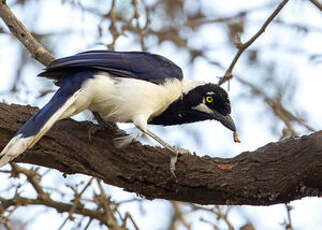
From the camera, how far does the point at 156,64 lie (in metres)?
5.19

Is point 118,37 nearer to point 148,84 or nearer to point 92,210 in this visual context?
point 148,84

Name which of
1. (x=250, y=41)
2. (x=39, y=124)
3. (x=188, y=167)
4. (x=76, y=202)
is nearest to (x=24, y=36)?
(x=39, y=124)

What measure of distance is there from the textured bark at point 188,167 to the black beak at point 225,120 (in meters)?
0.86

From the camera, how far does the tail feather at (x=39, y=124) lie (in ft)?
12.1

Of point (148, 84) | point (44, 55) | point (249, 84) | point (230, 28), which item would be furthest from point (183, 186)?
point (230, 28)

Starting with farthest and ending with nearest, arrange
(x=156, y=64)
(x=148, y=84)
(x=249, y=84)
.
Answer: (x=249, y=84), (x=156, y=64), (x=148, y=84)

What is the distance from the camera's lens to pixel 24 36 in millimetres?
4949

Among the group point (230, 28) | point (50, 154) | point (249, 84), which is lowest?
point (50, 154)

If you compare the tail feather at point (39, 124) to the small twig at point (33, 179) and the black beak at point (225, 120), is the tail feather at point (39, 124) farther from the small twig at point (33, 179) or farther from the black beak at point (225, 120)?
the black beak at point (225, 120)

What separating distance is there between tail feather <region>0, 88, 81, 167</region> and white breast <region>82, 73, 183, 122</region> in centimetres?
26

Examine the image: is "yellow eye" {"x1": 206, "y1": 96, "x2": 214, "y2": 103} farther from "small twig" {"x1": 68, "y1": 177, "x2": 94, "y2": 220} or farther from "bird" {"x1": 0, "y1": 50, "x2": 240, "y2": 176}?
"small twig" {"x1": 68, "y1": 177, "x2": 94, "y2": 220}

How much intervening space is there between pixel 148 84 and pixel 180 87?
476 millimetres

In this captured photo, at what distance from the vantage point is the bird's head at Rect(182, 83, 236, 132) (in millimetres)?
5227

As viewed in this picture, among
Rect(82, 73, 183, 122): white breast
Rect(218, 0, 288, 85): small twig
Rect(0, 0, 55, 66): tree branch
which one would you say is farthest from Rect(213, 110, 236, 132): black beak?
Rect(0, 0, 55, 66): tree branch
